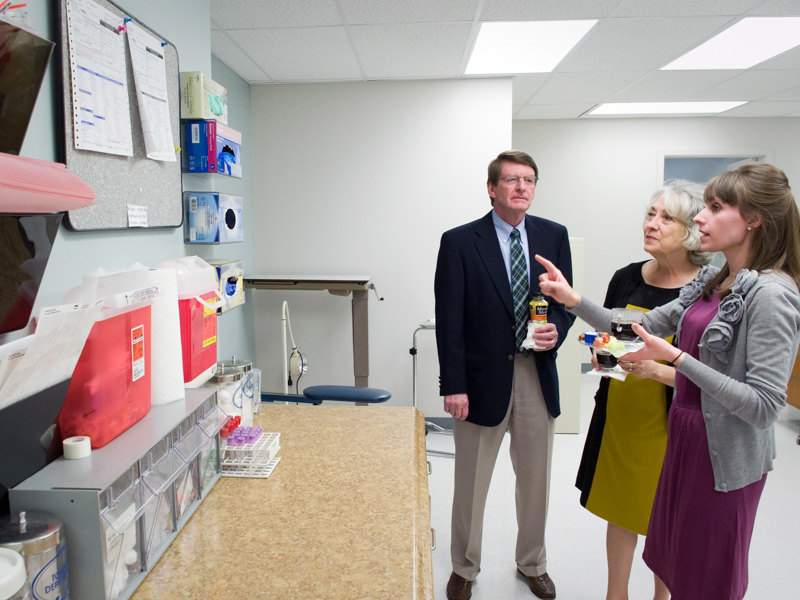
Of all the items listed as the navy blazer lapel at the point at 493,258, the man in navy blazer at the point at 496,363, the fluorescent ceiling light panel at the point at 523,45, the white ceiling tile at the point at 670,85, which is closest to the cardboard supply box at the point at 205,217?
the man in navy blazer at the point at 496,363

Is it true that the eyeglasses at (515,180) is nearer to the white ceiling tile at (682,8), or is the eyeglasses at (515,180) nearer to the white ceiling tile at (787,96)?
the white ceiling tile at (682,8)

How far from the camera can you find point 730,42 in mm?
3238

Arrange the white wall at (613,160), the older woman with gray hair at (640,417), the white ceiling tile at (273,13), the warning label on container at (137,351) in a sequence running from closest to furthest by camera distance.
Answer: the warning label on container at (137,351), the older woman with gray hair at (640,417), the white ceiling tile at (273,13), the white wall at (613,160)

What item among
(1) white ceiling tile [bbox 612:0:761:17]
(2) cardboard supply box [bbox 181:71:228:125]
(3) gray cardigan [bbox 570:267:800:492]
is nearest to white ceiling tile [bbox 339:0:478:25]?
(1) white ceiling tile [bbox 612:0:761:17]

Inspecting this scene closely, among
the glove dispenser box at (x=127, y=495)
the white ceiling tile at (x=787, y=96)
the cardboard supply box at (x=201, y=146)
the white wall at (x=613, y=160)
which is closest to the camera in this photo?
the glove dispenser box at (x=127, y=495)

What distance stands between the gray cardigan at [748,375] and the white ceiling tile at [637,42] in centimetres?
212

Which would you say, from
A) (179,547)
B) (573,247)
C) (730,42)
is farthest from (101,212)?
(730,42)

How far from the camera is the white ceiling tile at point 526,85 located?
3.84m

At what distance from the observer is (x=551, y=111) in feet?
16.2

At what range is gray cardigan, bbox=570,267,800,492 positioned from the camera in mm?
1292

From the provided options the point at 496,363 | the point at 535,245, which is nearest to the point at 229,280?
the point at 496,363

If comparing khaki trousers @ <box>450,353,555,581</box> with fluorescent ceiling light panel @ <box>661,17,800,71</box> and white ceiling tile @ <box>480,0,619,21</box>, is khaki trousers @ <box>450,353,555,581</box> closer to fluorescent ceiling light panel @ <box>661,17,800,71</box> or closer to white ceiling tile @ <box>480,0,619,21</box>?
white ceiling tile @ <box>480,0,619,21</box>

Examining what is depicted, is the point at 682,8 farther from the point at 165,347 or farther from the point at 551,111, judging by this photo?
the point at 165,347

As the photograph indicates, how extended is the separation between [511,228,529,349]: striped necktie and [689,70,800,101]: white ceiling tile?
9.65ft
